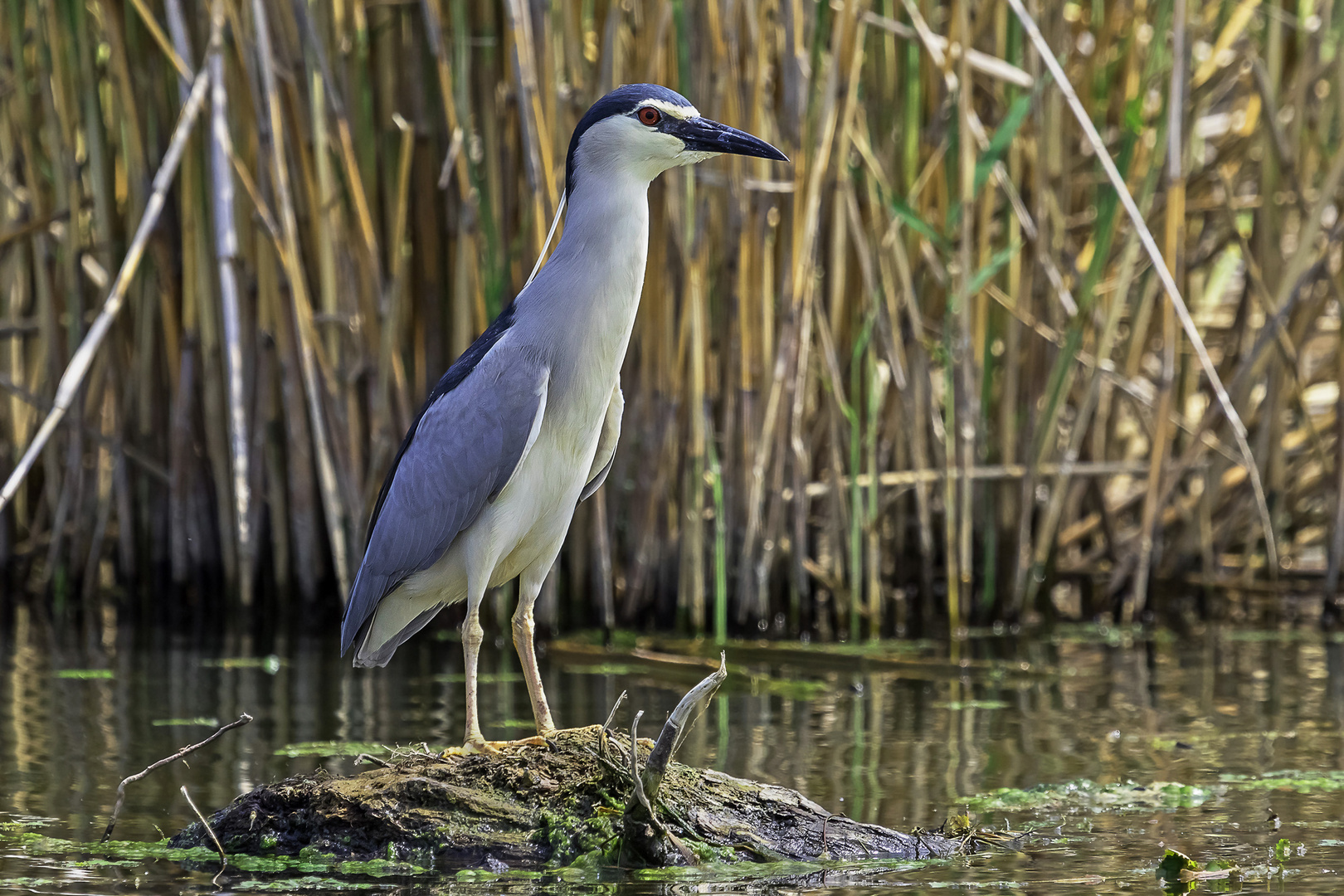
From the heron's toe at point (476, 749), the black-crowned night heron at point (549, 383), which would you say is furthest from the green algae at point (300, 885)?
the black-crowned night heron at point (549, 383)

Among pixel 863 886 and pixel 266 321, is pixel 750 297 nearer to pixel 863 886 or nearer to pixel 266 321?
pixel 266 321

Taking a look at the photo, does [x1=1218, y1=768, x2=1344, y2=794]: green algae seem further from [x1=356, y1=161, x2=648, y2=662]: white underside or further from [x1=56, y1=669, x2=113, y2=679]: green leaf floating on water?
[x1=56, y1=669, x2=113, y2=679]: green leaf floating on water

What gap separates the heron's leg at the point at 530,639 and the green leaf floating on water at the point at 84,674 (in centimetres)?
250

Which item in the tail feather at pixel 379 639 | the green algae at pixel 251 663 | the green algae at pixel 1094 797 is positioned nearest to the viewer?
the green algae at pixel 1094 797

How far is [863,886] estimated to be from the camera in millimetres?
3486

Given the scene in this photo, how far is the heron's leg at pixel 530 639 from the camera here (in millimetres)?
4199

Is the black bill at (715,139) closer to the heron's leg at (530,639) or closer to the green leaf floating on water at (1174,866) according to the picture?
the heron's leg at (530,639)

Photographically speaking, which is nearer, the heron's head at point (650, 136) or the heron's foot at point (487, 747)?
the heron's foot at point (487, 747)

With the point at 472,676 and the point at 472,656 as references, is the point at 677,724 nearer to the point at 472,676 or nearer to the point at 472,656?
the point at 472,676

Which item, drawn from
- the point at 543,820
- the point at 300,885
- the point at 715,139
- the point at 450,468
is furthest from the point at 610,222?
the point at 300,885

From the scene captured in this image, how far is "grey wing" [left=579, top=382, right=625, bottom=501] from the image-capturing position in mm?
4566

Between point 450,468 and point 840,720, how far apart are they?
1.95 metres

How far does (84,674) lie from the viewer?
20.3ft

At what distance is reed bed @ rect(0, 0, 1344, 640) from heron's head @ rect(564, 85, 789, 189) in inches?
63.2
